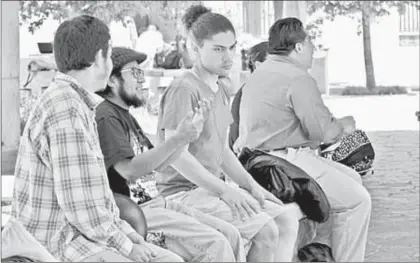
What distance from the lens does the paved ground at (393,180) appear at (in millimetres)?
7660

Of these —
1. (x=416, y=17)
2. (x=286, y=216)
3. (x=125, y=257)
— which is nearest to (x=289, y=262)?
(x=286, y=216)

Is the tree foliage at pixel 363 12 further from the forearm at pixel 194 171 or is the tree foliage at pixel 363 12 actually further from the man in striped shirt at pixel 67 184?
the man in striped shirt at pixel 67 184

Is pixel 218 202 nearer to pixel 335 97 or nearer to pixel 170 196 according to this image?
pixel 170 196

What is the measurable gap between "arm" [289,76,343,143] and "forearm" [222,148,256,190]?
26.6 inches

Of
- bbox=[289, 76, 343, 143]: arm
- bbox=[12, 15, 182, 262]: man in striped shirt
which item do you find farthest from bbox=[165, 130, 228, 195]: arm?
bbox=[289, 76, 343, 143]: arm

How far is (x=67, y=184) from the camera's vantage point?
3771 mm

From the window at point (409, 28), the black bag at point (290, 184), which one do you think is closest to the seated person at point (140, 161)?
the black bag at point (290, 184)

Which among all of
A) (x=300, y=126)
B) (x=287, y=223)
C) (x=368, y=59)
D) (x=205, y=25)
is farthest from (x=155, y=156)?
(x=368, y=59)

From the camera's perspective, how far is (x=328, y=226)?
645 centimetres

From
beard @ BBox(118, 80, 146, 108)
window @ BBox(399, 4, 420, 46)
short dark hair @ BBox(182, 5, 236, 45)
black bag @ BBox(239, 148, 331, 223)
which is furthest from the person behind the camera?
window @ BBox(399, 4, 420, 46)

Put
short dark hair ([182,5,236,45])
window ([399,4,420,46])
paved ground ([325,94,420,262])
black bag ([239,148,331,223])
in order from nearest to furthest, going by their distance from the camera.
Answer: short dark hair ([182,5,236,45]) < black bag ([239,148,331,223]) < paved ground ([325,94,420,262]) < window ([399,4,420,46])

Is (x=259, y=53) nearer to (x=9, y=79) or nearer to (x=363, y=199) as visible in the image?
(x=363, y=199)

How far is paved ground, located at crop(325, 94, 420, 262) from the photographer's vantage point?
7.65 meters

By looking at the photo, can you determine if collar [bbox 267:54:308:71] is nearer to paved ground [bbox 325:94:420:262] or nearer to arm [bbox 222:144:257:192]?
arm [bbox 222:144:257:192]
